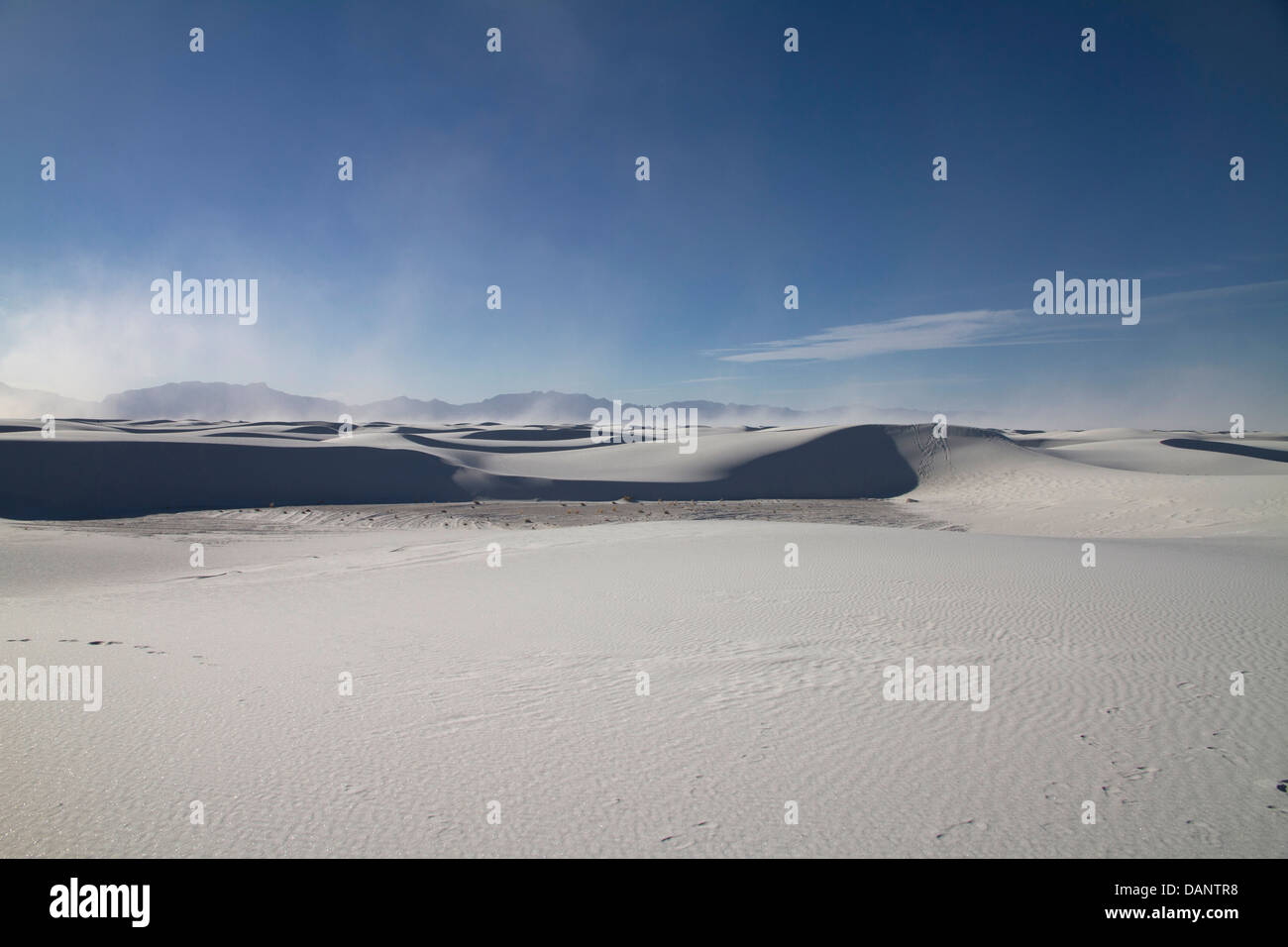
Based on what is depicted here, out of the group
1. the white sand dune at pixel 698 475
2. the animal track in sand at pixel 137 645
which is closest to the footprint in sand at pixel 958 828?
the animal track in sand at pixel 137 645

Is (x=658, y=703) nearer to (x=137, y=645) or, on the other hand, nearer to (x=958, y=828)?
(x=958, y=828)

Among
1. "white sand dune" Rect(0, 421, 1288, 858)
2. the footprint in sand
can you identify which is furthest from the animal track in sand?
the footprint in sand

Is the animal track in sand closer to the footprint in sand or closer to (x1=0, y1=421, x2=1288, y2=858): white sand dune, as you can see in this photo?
(x1=0, y1=421, x2=1288, y2=858): white sand dune

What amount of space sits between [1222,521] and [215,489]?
32.5 metres

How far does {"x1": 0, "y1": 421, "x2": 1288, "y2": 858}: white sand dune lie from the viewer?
9.91ft

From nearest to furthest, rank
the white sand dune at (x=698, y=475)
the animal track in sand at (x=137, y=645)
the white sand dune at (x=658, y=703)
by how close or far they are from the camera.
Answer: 1. the white sand dune at (x=658, y=703)
2. the animal track in sand at (x=137, y=645)
3. the white sand dune at (x=698, y=475)

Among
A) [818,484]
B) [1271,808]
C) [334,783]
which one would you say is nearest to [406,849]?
[334,783]

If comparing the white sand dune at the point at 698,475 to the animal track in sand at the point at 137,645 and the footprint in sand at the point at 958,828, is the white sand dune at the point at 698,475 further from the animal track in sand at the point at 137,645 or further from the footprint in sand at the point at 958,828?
the animal track in sand at the point at 137,645

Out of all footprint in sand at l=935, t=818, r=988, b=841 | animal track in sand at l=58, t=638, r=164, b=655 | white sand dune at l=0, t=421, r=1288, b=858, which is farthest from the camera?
animal track in sand at l=58, t=638, r=164, b=655

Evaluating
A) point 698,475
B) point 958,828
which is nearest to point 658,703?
point 958,828

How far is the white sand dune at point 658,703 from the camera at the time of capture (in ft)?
9.91

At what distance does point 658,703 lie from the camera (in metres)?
4.51

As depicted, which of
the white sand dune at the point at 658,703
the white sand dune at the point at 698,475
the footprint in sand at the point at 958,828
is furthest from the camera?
the white sand dune at the point at 698,475

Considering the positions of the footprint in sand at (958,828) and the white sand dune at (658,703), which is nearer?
the footprint in sand at (958,828)
